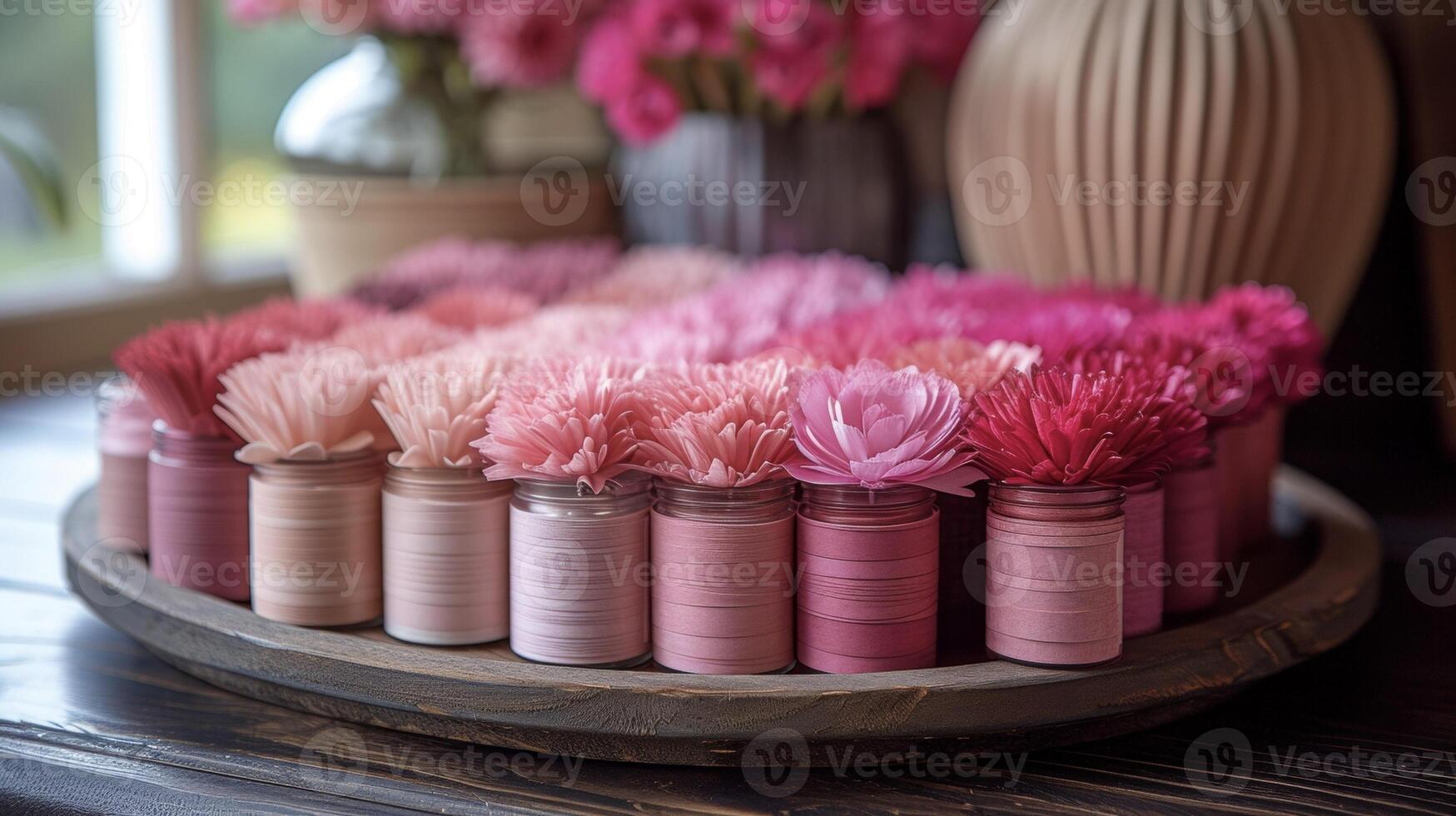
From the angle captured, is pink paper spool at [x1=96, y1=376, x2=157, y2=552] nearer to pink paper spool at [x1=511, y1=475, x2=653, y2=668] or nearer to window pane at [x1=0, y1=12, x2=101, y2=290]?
pink paper spool at [x1=511, y1=475, x2=653, y2=668]

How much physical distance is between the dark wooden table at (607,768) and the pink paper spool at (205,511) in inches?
1.2

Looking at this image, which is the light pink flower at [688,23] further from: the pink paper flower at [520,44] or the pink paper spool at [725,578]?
the pink paper spool at [725,578]

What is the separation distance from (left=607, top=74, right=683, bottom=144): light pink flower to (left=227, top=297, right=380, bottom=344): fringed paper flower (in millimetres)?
268

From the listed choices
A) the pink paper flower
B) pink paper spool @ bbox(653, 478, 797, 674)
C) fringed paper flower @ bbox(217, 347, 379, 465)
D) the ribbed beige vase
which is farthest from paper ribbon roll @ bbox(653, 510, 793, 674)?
the pink paper flower

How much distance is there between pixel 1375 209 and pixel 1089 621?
1.47 ft

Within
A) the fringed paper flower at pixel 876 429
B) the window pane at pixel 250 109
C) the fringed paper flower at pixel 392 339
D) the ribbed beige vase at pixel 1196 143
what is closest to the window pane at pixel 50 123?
the window pane at pixel 250 109

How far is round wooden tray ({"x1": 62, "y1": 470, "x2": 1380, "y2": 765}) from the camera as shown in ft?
1.02

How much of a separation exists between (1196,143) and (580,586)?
428 mm

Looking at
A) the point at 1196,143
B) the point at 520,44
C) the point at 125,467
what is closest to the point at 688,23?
the point at 520,44

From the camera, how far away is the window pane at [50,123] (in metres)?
1.00

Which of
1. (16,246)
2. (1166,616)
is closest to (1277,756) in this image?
(1166,616)

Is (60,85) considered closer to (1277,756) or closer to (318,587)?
(318,587)

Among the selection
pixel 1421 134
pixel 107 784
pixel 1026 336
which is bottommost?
pixel 107 784

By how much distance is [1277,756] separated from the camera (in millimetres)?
343
